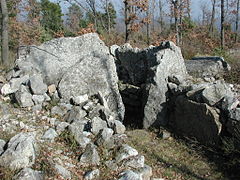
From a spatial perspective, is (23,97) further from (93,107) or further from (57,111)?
(93,107)

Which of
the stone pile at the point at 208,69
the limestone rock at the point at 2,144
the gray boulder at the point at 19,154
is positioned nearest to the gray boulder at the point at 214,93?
the stone pile at the point at 208,69

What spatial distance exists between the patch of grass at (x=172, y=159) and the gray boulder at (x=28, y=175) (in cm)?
175

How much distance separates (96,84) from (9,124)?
2199 mm

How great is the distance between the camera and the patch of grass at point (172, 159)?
4438 millimetres

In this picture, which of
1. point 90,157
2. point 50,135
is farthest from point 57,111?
point 90,157

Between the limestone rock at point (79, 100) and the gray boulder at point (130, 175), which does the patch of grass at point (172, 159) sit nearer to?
the gray boulder at point (130, 175)

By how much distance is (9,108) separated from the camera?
5363mm

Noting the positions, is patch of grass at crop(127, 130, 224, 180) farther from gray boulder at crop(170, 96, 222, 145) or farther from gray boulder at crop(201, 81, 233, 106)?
gray boulder at crop(201, 81, 233, 106)

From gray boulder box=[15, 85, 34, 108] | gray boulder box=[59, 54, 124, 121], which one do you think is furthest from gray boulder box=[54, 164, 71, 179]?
gray boulder box=[59, 54, 124, 121]

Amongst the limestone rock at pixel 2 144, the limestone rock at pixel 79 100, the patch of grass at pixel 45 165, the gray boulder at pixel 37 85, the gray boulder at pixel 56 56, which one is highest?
the gray boulder at pixel 56 56

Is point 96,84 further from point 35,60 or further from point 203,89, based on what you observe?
point 203,89

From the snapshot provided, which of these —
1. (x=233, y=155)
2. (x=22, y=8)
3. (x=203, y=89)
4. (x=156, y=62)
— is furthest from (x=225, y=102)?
(x=22, y=8)

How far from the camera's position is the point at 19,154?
360 cm

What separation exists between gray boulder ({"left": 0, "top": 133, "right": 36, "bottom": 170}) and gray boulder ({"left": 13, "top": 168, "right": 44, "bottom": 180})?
16 cm
